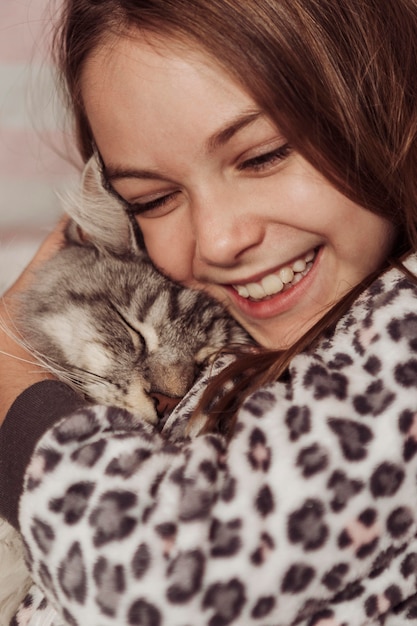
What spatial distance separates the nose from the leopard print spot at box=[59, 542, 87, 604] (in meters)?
0.56

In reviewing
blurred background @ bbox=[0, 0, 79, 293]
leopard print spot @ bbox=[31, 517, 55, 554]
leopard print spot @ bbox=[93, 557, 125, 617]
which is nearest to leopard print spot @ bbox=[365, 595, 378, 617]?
leopard print spot @ bbox=[93, 557, 125, 617]

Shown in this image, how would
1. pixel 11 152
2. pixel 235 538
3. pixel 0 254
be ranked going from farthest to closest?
pixel 11 152 → pixel 0 254 → pixel 235 538

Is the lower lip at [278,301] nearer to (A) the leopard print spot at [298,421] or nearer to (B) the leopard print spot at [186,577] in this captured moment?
(A) the leopard print spot at [298,421]

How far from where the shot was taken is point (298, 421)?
41.9 inches

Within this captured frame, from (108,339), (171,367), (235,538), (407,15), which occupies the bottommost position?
(235,538)

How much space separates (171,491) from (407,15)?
0.90 meters

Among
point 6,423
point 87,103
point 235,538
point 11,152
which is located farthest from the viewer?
point 11,152

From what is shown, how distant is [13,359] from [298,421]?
706mm

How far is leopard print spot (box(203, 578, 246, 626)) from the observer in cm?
101

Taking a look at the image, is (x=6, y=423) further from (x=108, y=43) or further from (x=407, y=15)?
(x=407, y=15)

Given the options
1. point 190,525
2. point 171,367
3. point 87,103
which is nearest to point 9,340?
point 171,367

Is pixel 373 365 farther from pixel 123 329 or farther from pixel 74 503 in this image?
pixel 123 329

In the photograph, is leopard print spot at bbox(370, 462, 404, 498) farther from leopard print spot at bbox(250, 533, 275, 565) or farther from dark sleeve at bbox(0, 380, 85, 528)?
A: dark sleeve at bbox(0, 380, 85, 528)

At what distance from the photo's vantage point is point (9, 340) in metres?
1.59
